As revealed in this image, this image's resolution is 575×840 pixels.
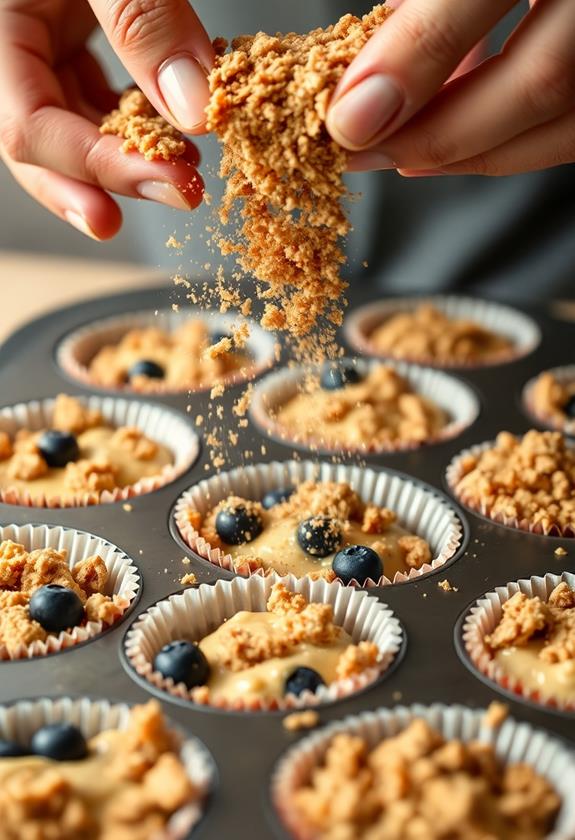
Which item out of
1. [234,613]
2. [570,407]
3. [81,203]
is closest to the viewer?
[234,613]

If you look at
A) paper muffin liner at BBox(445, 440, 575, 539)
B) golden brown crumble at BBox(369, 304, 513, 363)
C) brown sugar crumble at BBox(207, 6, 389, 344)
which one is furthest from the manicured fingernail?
golden brown crumble at BBox(369, 304, 513, 363)

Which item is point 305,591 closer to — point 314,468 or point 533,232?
point 314,468

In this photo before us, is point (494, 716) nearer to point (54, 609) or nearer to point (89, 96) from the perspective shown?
point (54, 609)

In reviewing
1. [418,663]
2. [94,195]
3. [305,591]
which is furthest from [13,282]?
[418,663]

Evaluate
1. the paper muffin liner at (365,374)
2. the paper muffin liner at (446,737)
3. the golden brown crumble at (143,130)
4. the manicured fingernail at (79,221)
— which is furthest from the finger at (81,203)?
the paper muffin liner at (446,737)

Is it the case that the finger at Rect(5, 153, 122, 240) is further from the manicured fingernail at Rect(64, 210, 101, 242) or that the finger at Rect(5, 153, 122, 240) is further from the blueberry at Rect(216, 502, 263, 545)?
the blueberry at Rect(216, 502, 263, 545)

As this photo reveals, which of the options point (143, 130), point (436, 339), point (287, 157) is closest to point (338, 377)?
point (436, 339)
